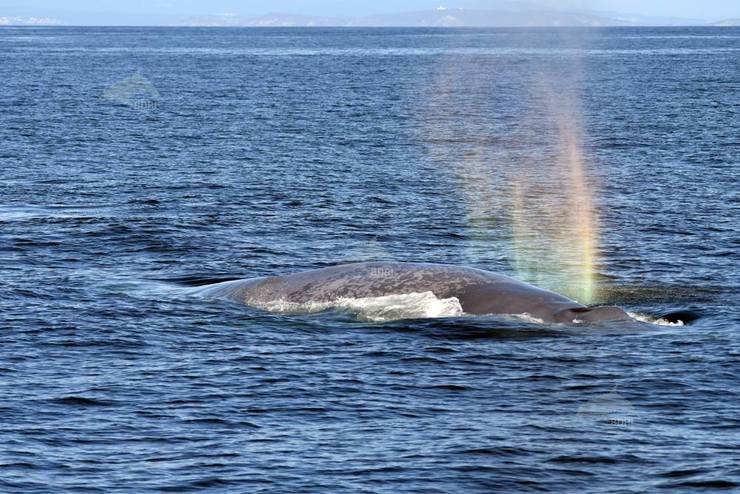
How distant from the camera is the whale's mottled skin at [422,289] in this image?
1044 inches

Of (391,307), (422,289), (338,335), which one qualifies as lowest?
(338,335)

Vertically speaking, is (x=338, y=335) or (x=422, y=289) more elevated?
(x=422, y=289)

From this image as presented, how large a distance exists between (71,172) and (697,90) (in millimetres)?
66311

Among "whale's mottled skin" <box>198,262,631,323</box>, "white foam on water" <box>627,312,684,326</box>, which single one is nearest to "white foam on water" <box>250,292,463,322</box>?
"whale's mottled skin" <box>198,262,631,323</box>

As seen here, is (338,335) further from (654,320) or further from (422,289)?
(654,320)

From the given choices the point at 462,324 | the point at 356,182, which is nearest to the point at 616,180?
the point at 356,182

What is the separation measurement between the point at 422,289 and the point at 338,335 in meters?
2.22

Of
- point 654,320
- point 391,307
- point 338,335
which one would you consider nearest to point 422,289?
point 391,307

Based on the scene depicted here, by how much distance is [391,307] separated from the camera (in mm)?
27297

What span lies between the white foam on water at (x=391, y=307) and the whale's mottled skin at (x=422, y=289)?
12 centimetres

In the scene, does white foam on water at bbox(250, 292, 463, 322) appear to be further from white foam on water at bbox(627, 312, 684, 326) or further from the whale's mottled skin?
white foam on water at bbox(627, 312, 684, 326)

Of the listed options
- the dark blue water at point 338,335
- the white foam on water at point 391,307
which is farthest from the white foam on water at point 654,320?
the white foam on water at point 391,307

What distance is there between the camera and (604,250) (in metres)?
36.4

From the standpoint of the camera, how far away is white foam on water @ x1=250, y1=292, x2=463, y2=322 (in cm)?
2694
